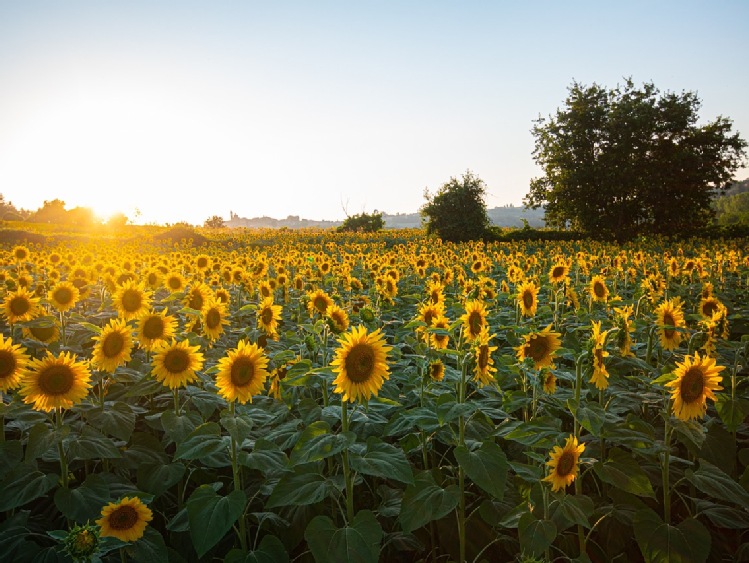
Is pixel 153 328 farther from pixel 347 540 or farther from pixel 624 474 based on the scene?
pixel 624 474

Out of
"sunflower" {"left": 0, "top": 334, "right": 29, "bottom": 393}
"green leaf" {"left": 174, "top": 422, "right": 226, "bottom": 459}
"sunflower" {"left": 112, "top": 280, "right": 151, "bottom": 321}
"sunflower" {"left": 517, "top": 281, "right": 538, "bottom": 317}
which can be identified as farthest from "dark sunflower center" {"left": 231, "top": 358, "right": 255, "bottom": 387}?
"sunflower" {"left": 517, "top": 281, "right": 538, "bottom": 317}

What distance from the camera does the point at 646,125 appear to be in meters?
30.2

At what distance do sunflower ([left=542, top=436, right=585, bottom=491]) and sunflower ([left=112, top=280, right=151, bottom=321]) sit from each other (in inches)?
142

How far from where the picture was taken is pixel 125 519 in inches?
99.8

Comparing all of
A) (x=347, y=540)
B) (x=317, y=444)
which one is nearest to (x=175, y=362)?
(x=317, y=444)

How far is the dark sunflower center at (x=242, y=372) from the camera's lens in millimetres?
2887

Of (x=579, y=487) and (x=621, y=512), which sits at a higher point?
(x=579, y=487)

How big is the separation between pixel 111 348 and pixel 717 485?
3729mm

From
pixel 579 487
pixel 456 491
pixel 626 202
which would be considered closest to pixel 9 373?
pixel 456 491

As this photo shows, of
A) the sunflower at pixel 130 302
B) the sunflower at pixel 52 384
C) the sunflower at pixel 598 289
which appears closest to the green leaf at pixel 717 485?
the sunflower at pixel 598 289

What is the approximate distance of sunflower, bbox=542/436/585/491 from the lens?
7.90ft

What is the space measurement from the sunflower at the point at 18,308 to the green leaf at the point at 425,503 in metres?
3.66

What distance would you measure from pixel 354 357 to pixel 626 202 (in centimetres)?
3399

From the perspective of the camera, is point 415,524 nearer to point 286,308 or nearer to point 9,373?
point 9,373
